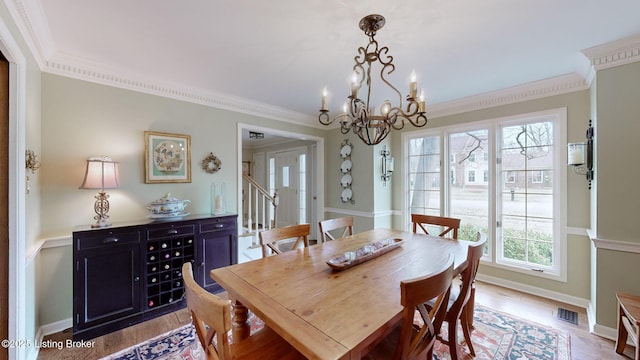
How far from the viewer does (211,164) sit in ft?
10.6

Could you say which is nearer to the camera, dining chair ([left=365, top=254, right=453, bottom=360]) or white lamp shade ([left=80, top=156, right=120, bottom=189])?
dining chair ([left=365, top=254, right=453, bottom=360])

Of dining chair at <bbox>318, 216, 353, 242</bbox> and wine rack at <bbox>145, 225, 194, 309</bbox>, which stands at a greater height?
dining chair at <bbox>318, 216, 353, 242</bbox>

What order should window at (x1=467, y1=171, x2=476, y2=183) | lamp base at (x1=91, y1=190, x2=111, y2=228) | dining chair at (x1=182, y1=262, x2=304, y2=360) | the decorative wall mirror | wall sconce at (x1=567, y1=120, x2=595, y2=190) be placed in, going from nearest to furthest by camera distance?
1. dining chair at (x1=182, y1=262, x2=304, y2=360)
2. lamp base at (x1=91, y1=190, x2=111, y2=228)
3. wall sconce at (x1=567, y1=120, x2=595, y2=190)
4. window at (x1=467, y1=171, x2=476, y2=183)
5. the decorative wall mirror

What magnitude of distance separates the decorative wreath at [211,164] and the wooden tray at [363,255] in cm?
221

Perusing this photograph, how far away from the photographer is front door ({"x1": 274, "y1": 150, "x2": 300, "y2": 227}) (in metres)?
5.99

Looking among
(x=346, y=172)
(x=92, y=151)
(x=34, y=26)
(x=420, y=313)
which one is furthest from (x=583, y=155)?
(x=92, y=151)

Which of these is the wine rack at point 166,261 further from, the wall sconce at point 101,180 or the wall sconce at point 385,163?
the wall sconce at point 385,163

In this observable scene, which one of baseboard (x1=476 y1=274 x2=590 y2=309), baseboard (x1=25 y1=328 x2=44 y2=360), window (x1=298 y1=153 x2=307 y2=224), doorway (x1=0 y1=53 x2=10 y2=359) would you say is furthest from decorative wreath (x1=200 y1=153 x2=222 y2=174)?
baseboard (x1=476 y1=274 x2=590 y2=309)

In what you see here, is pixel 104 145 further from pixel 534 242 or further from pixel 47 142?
pixel 534 242

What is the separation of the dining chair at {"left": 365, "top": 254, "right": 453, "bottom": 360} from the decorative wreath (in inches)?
108

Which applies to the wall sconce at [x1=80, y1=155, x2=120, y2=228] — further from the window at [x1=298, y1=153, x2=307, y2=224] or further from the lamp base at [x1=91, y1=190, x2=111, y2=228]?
the window at [x1=298, y1=153, x2=307, y2=224]

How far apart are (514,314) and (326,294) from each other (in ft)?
8.09

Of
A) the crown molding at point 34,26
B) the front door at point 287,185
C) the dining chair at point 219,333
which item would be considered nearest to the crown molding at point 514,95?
the front door at point 287,185

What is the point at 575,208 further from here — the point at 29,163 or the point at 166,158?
the point at 29,163
